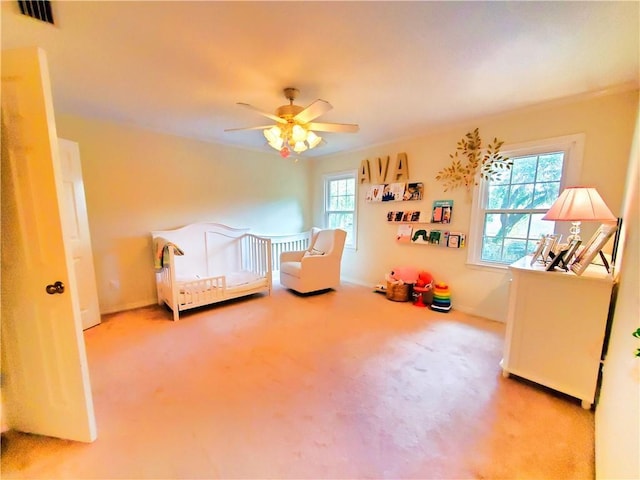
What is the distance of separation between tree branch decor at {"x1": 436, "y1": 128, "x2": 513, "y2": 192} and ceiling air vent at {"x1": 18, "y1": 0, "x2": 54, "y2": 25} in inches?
136

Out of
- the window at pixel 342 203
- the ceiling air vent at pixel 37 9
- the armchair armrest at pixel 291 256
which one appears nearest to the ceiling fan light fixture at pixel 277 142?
the ceiling air vent at pixel 37 9

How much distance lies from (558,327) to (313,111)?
2.24 metres

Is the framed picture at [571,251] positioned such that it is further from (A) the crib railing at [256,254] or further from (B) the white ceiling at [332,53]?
(A) the crib railing at [256,254]

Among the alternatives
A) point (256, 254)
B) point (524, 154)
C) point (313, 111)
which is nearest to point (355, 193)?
point (256, 254)

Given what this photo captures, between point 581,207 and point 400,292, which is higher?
→ point 581,207

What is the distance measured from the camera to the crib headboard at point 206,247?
338cm

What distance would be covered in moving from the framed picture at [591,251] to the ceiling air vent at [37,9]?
321 cm

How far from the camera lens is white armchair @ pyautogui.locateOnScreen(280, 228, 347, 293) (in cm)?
357

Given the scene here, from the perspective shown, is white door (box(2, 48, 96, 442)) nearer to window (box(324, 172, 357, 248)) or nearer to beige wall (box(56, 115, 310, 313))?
beige wall (box(56, 115, 310, 313))

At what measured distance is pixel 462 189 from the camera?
303cm

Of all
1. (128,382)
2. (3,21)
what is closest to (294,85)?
(3,21)

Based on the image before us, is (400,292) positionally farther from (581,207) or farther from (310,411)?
(310,411)

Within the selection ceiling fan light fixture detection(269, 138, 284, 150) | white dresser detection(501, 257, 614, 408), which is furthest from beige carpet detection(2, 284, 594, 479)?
ceiling fan light fixture detection(269, 138, 284, 150)

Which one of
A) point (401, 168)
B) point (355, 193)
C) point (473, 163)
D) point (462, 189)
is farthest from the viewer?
point (355, 193)
